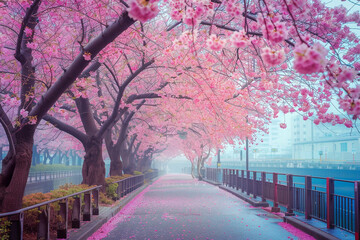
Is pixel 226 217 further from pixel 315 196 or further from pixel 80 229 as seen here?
pixel 80 229

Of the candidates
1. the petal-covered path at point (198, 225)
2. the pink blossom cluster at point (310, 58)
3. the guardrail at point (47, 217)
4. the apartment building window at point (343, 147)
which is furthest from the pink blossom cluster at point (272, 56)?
the apartment building window at point (343, 147)

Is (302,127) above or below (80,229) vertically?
above

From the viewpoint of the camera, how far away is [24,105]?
851 centimetres

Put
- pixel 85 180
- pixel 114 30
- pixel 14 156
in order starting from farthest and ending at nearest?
pixel 85 180, pixel 14 156, pixel 114 30

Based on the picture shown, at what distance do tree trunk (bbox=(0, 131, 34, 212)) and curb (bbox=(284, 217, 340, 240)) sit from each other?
7265mm

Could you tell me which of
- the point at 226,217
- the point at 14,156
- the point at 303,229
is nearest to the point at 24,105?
the point at 14,156

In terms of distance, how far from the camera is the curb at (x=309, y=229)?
24.4 ft

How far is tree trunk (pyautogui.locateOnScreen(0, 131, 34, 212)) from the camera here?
24.5ft

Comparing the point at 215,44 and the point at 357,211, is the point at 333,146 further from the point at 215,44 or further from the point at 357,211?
the point at 215,44

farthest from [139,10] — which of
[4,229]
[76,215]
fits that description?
[76,215]

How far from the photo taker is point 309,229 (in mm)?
8312

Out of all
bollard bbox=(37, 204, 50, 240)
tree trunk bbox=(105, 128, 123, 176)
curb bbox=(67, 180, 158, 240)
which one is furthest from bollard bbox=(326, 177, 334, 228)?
tree trunk bbox=(105, 128, 123, 176)

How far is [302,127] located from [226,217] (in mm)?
126436

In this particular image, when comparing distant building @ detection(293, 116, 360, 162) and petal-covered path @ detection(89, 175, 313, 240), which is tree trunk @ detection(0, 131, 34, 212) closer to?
petal-covered path @ detection(89, 175, 313, 240)
